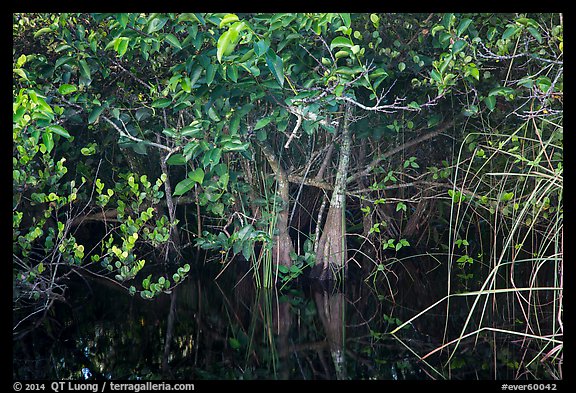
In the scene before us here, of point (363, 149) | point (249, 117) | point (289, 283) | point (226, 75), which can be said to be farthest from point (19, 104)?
point (363, 149)

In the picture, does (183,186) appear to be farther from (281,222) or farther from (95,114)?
(281,222)

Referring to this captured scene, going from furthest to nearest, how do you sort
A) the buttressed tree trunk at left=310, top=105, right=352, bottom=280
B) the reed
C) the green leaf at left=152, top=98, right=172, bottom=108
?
1. the buttressed tree trunk at left=310, top=105, right=352, bottom=280
2. the green leaf at left=152, top=98, right=172, bottom=108
3. the reed

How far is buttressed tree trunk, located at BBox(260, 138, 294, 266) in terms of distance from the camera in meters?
4.62

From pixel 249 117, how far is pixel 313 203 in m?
1.36

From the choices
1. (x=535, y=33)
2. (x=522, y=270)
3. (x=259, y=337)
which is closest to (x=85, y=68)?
(x=259, y=337)

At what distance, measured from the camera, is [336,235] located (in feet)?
15.2

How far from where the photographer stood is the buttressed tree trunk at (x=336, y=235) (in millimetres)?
4527

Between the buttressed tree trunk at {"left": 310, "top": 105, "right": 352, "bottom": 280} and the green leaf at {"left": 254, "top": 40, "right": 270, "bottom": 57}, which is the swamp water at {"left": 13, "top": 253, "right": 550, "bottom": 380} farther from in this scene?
the green leaf at {"left": 254, "top": 40, "right": 270, "bottom": 57}

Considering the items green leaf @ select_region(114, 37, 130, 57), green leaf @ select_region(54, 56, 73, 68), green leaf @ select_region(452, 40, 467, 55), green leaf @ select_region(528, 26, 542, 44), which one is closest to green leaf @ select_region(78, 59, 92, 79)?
green leaf @ select_region(54, 56, 73, 68)

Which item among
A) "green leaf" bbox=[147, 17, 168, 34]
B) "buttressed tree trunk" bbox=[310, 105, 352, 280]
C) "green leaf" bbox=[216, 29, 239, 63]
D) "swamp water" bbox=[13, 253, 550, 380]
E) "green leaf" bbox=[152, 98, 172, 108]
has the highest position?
"green leaf" bbox=[147, 17, 168, 34]

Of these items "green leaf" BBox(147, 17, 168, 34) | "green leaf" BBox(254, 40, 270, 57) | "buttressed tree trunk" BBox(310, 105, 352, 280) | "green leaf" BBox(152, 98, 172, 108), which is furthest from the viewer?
"buttressed tree trunk" BBox(310, 105, 352, 280)

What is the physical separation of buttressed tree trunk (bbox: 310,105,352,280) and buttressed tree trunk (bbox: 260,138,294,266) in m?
0.23

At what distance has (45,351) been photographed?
3303mm

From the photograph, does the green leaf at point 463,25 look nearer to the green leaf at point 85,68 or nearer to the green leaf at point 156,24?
the green leaf at point 156,24
